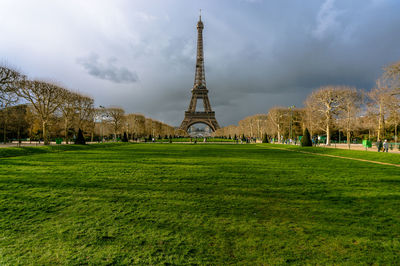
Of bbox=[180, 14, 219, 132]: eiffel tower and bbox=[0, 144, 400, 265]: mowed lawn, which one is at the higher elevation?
bbox=[180, 14, 219, 132]: eiffel tower

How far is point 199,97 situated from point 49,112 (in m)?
61.7

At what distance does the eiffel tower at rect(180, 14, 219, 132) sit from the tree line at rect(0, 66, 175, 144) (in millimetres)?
15422

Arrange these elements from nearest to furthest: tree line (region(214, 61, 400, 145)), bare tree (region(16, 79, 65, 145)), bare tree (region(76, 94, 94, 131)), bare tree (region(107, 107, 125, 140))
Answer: tree line (region(214, 61, 400, 145)) < bare tree (region(16, 79, 65, 145)) < bare tree (region(76, 94, 94, 131)) < bare tree (region(107, 107, 125, 140))

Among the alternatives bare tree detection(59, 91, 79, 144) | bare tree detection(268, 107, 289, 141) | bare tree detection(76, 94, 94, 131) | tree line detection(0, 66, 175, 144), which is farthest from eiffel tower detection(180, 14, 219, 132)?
bare tree detection(59, 91, 79, 144)

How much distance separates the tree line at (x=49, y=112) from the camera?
87.0 feet

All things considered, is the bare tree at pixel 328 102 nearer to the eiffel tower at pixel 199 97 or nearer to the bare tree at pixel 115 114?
the bare tree at pixel 115 114

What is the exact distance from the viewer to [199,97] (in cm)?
8706

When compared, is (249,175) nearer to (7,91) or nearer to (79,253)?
(79,253)

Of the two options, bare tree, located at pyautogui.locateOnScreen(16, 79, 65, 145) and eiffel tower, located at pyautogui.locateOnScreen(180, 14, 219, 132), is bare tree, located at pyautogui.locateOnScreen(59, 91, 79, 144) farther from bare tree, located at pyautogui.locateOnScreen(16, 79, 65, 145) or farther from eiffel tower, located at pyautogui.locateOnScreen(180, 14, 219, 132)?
eiffel tower, located at pyautogui.locateOnScreen(180, 14, 219, 132)

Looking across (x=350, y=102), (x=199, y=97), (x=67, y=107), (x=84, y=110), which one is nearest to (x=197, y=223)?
(x=350, y=102)

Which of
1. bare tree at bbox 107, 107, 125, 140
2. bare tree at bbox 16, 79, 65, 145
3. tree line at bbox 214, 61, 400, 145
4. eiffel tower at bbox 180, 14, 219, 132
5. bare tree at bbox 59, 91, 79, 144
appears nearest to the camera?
tree line at bbox 214, 61, 400, 145

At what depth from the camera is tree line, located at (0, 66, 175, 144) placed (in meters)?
26.5

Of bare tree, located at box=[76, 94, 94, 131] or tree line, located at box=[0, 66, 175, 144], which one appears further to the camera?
bare tree, located at box=[76, 94, 94, 131]

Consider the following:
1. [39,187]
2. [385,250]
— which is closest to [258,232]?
[385,250]
